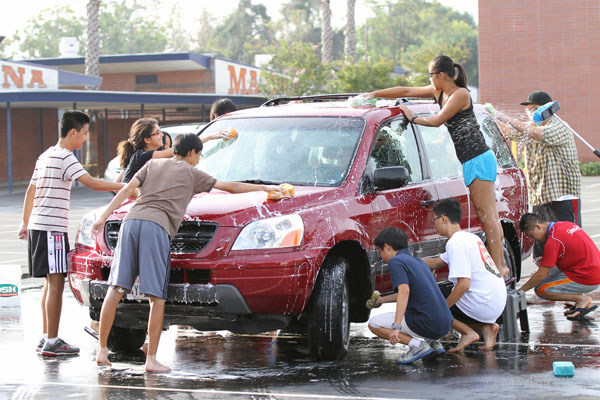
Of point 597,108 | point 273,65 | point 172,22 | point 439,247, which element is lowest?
point 439,247

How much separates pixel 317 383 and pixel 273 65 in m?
36.3

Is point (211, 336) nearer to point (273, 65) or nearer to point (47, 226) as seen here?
point (47, 226)

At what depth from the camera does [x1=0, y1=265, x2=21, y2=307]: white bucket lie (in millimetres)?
8969

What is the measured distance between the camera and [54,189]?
7312 mm

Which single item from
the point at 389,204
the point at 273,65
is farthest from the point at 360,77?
the point at 389,204

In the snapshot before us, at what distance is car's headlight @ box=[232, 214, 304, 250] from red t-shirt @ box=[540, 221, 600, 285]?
2.99m

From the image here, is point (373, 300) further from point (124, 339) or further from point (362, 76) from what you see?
point (362, 76)

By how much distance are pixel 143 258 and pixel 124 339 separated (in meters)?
1.26

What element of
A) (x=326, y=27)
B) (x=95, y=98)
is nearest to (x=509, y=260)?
(x=95, y=98)

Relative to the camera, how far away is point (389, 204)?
732cm

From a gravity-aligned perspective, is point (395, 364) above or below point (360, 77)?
below

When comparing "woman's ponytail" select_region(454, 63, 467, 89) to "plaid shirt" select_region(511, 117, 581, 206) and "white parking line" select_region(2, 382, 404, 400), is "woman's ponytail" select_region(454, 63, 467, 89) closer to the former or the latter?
"plaid shirt" select_region(511, 117, 581, 206)

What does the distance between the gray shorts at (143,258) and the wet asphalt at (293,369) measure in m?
0.64

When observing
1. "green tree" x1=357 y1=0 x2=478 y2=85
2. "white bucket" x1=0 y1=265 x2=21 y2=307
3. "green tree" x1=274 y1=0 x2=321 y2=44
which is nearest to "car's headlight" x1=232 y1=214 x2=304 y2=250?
"white bucket" x1=0 y1=265 x2=21 y2=307
